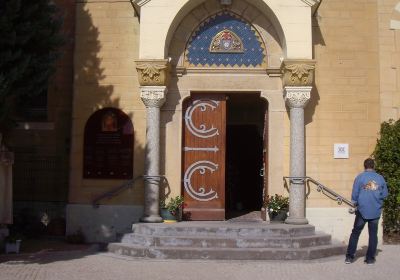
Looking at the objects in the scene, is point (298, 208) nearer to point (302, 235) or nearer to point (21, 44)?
point (302, 235)

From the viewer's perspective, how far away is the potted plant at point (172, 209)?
36.8ft

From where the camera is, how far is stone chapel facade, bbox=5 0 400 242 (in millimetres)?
11367

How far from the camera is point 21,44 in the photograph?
29.1 feet

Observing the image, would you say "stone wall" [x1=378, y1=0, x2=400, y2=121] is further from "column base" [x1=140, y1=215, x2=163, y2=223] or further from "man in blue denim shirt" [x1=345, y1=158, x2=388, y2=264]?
"column base" [x1=140, y1=215, x2=163, y2=223]

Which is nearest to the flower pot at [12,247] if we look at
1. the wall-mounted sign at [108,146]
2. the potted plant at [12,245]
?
the potted plant at [12,245]

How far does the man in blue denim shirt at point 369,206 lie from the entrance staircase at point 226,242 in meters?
0.93

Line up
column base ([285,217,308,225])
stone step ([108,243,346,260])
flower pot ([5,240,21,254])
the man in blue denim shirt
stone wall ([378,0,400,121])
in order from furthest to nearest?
1. stone wall ([378,0,400,121])
2. column base ([285,217,308,225])
3. flower pot ([5,240,21,254])
4. stone step ([108,243,346,260])
5. the man in blue denim shirt

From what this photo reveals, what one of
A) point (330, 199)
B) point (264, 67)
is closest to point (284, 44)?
point (264, 67)

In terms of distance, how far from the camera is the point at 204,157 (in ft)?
39.1

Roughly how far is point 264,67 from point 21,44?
5347mm

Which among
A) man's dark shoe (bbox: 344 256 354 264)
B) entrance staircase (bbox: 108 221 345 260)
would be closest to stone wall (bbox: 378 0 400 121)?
entrance staircase (bbox: 108 221 345 260)

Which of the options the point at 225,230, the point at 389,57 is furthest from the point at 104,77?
the point at 389,57

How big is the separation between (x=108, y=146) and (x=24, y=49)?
10.9ft

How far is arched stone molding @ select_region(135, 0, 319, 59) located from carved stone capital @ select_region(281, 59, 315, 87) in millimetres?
168
